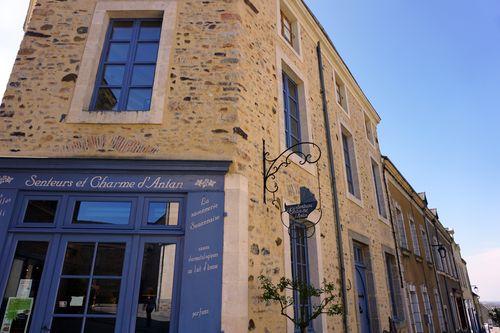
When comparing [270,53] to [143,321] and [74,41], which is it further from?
[143,321]

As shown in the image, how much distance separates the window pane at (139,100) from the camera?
15.6 ft

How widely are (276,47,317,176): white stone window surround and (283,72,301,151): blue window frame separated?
0.07 metres

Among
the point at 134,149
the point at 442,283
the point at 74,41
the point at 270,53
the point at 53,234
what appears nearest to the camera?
the point at 53,234

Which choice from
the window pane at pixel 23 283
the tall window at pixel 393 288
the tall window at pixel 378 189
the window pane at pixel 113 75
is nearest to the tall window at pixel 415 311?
the tall window at pixel 393 288

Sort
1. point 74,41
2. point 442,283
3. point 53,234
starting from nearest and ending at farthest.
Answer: point 53,234, point 74,41, point 442,283

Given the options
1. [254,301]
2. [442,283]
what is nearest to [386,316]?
[254,301]

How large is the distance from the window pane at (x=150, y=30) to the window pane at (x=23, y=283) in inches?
131

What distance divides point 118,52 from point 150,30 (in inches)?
24.9

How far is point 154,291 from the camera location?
12.4ft

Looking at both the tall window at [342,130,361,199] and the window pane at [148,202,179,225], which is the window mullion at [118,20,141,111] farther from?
the tall window at [342,130,361,199]

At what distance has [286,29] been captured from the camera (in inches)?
287

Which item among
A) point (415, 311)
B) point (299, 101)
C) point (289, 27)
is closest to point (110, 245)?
point (299, 101)

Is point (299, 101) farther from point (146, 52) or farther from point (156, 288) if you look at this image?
point (156, 288)

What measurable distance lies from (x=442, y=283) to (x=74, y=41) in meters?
17.4
